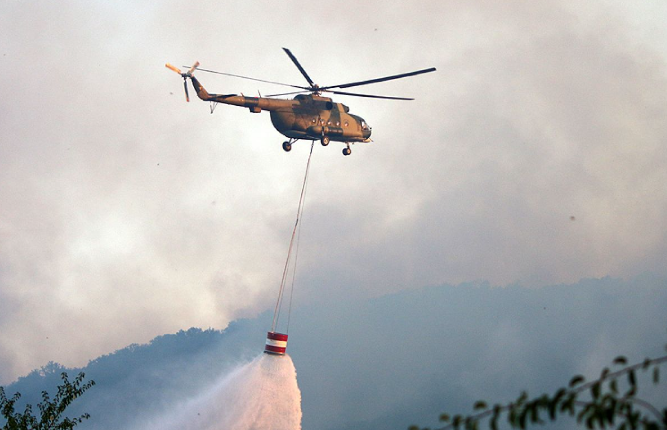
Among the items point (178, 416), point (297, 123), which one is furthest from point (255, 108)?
point (178, 416)

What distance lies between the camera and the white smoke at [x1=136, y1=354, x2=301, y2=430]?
54156 millimetres

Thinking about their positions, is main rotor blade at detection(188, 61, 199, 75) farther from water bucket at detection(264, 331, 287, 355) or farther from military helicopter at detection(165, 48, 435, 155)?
water bucket at detection(264, 331, 287, 355)

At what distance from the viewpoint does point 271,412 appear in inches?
2169

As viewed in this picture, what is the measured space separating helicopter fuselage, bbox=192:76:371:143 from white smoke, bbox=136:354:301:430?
1673 cm

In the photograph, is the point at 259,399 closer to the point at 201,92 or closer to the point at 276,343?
the point at 276,343

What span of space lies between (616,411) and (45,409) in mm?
45194

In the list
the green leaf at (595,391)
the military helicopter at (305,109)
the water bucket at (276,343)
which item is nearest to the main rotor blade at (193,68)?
the military helicopter at (305,109)

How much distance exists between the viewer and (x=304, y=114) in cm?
5544

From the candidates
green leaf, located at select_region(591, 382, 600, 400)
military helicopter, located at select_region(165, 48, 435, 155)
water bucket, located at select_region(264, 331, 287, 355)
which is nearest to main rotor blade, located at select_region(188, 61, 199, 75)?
military helicopter, located at select_region(165, 48, 435, 155)

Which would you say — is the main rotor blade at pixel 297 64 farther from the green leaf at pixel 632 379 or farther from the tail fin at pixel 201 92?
the green leaf at pixel 632 379

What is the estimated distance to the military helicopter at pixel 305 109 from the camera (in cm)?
5241

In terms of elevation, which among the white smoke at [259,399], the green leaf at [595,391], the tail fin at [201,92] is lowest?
the green leaf at [595,391]

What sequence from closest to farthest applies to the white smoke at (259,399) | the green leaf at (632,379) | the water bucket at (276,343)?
the green leaf at (632,379) → the water bucket at (276,343) → the white smoke at (259,399)

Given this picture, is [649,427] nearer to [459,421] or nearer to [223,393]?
[459,421]
